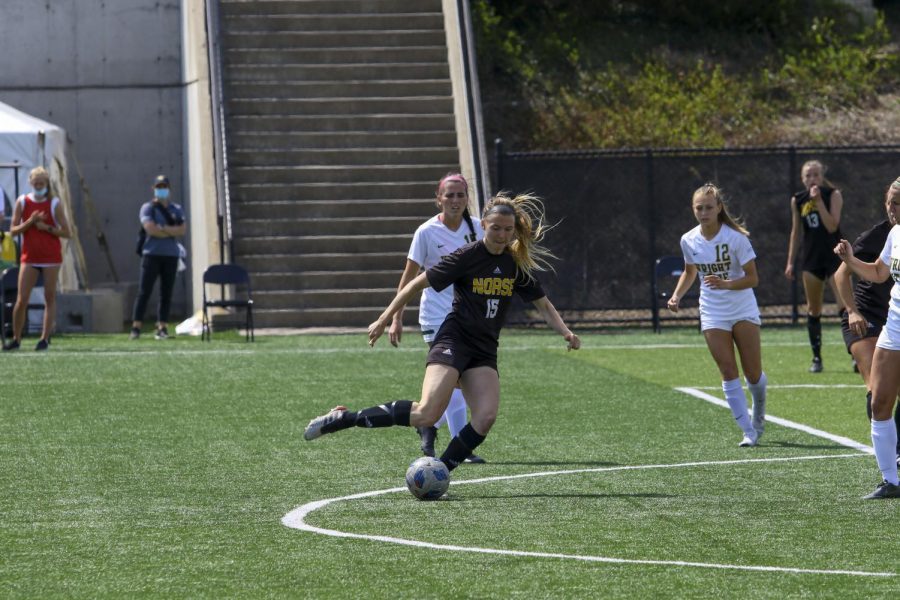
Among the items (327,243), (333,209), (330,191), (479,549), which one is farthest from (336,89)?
(479,549)

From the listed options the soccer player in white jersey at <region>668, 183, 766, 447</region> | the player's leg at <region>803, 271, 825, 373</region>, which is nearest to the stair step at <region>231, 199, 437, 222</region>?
the player's leg at <region>803, 271, 825, 373</region>

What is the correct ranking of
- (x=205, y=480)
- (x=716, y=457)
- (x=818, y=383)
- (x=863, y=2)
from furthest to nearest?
(x=863, y=2)
(x=818, y=383)
(x=716, y=457)
(x=205, y=480)

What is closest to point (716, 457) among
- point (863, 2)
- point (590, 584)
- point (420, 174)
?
point (590, 584)

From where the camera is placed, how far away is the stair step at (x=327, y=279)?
21375mm

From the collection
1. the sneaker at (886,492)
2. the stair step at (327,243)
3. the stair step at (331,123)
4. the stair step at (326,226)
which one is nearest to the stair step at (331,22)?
the stair step at (331,123)

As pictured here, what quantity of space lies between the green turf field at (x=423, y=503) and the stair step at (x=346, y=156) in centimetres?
726

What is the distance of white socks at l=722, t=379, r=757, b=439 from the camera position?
1087cm

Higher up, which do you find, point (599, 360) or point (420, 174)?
point (420, 174)

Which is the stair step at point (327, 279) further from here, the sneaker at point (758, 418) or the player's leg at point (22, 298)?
the sneaker at point (758, 418)

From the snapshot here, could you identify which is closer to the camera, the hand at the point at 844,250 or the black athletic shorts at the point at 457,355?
the hand at the point at 844,250

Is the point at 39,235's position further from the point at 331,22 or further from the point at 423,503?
the point at 423,503

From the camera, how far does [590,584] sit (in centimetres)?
634

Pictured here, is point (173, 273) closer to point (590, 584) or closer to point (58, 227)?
point (58, 227)

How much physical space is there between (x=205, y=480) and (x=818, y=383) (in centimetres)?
738
